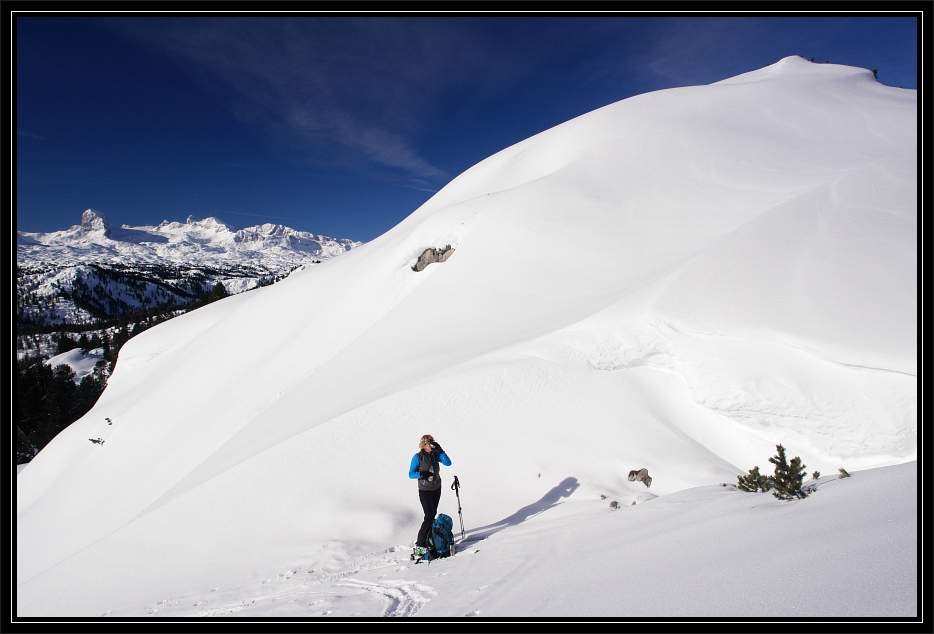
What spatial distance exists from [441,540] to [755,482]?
4103 mm

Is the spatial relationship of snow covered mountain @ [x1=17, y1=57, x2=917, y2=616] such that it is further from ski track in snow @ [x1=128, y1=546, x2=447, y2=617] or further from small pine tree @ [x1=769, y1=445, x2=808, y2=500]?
small pine tree @ [x1=769, y1=445, x2=808, y2=500]

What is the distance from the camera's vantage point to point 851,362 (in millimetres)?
6922

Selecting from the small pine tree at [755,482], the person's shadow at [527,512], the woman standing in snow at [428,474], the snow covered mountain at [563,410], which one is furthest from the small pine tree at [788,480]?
the woman standing in snow at [428,474]

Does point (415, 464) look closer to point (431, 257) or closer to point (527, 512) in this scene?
→ point (527, 512)

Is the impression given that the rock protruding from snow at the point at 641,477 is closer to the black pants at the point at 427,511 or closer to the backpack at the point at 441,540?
the backpack at the point at 441,540

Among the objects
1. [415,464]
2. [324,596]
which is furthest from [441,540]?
[324,596]

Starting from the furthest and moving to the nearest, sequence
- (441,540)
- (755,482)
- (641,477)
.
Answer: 1. (641,477)
2. (441,540)
3. (755,482)

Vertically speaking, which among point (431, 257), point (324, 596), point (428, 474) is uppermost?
point (431, 257)

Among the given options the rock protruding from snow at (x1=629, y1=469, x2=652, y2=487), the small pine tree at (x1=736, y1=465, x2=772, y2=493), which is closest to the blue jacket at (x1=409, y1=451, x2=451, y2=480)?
the rock protruding from snow at (x1=629, y1=469, x2=652, y2=487)

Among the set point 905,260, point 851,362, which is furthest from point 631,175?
point 851,362

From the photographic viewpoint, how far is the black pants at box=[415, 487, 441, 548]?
5438mm

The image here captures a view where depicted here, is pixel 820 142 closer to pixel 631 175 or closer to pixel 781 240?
pixel 631 175

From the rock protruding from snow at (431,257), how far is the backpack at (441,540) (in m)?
14.4

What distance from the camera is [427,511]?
5535 mm
